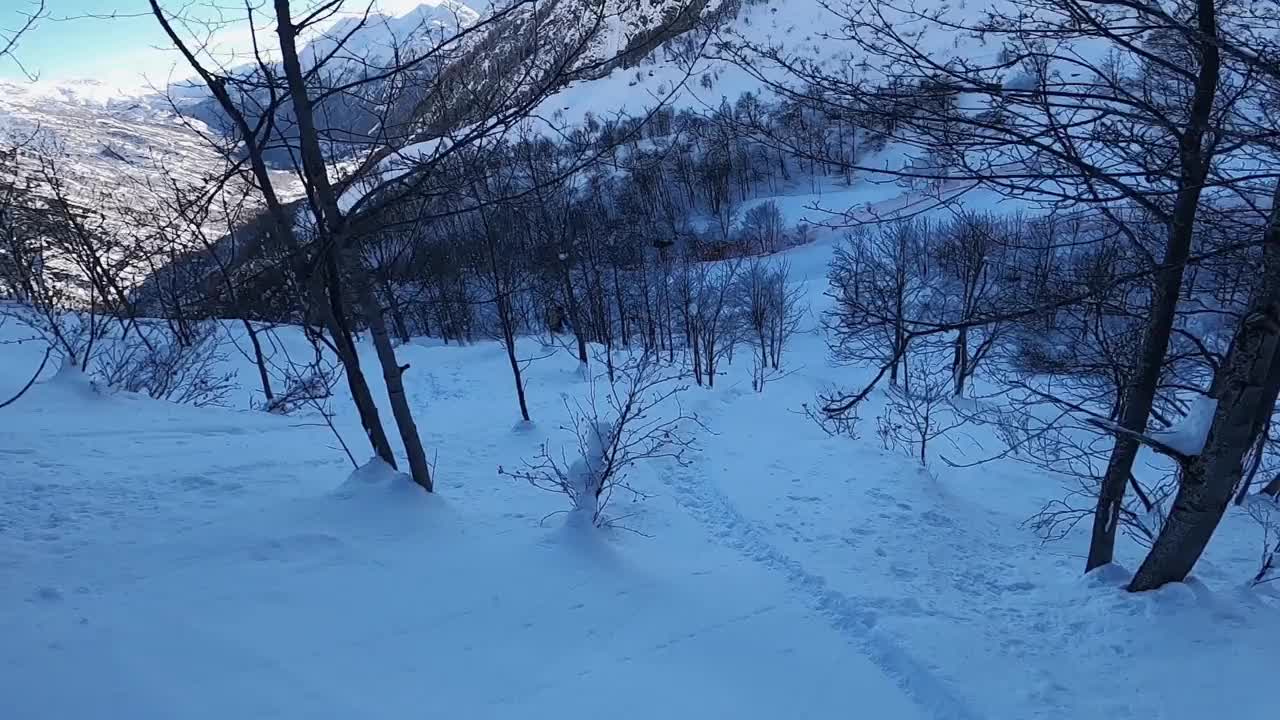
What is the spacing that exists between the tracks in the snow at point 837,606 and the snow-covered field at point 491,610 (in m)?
0.02

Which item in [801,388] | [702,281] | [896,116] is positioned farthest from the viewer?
[702,281]

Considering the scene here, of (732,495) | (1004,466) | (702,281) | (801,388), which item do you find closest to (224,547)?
(732,495)

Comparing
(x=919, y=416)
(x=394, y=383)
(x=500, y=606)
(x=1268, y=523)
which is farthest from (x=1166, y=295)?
(x=919, y=416)

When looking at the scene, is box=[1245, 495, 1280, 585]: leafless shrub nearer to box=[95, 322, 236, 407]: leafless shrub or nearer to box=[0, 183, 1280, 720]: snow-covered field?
box=[0, 183, 1280, 720]: snow-covered field

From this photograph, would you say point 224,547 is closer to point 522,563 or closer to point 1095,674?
point 522,563

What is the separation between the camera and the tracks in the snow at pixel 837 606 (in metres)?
3.68

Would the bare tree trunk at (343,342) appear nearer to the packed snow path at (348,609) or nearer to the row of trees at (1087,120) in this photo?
the packed snow path at (348,609)

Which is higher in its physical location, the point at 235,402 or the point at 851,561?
the point at 235,402

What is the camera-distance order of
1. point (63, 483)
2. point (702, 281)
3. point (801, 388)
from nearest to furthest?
point (63, 483), point (801, 388), point (702, 281)

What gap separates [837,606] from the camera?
4824mm

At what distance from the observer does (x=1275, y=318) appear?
3.38 m

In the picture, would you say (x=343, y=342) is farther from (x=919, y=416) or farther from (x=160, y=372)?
(x=919, y=416)

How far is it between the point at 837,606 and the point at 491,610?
2525mm

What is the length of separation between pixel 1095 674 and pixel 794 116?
142 inches
